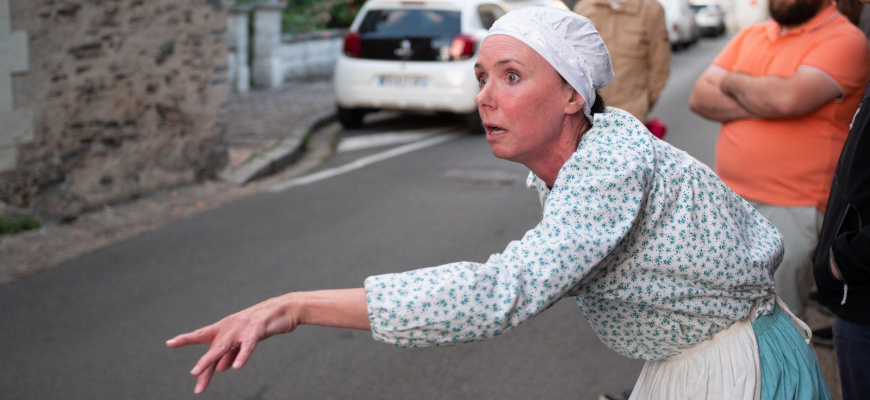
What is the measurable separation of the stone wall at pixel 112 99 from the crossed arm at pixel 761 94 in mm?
5198

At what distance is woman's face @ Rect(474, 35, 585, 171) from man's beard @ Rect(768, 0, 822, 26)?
189 cm

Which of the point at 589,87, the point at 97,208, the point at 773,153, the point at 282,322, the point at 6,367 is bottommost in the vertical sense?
the point at 97,208

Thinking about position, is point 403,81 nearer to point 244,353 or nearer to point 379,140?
point 379,140

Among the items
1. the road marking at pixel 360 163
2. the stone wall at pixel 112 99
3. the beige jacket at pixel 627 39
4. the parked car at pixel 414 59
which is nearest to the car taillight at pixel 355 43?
the parked car at pixel 414 59

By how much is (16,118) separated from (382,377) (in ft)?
13.6

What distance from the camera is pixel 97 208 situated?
793 centimetres

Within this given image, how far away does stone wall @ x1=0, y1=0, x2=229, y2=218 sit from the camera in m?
7.14

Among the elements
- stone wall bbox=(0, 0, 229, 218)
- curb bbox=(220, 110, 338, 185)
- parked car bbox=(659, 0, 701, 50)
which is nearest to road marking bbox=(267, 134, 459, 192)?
curb bbox=(220, 110, 338, 185)

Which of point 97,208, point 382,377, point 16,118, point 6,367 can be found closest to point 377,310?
point 382,377

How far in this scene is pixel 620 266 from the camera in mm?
1882

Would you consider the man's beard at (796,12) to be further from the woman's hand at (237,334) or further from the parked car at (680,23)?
the parked car at (680,23)

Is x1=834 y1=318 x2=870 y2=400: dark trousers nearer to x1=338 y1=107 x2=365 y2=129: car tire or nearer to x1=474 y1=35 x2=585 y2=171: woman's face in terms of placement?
x1=474 y1=35 x2=585 y2=171: woman's face

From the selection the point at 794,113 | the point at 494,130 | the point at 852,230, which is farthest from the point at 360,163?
the point at 494,130

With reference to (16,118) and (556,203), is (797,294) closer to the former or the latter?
(556,203)
